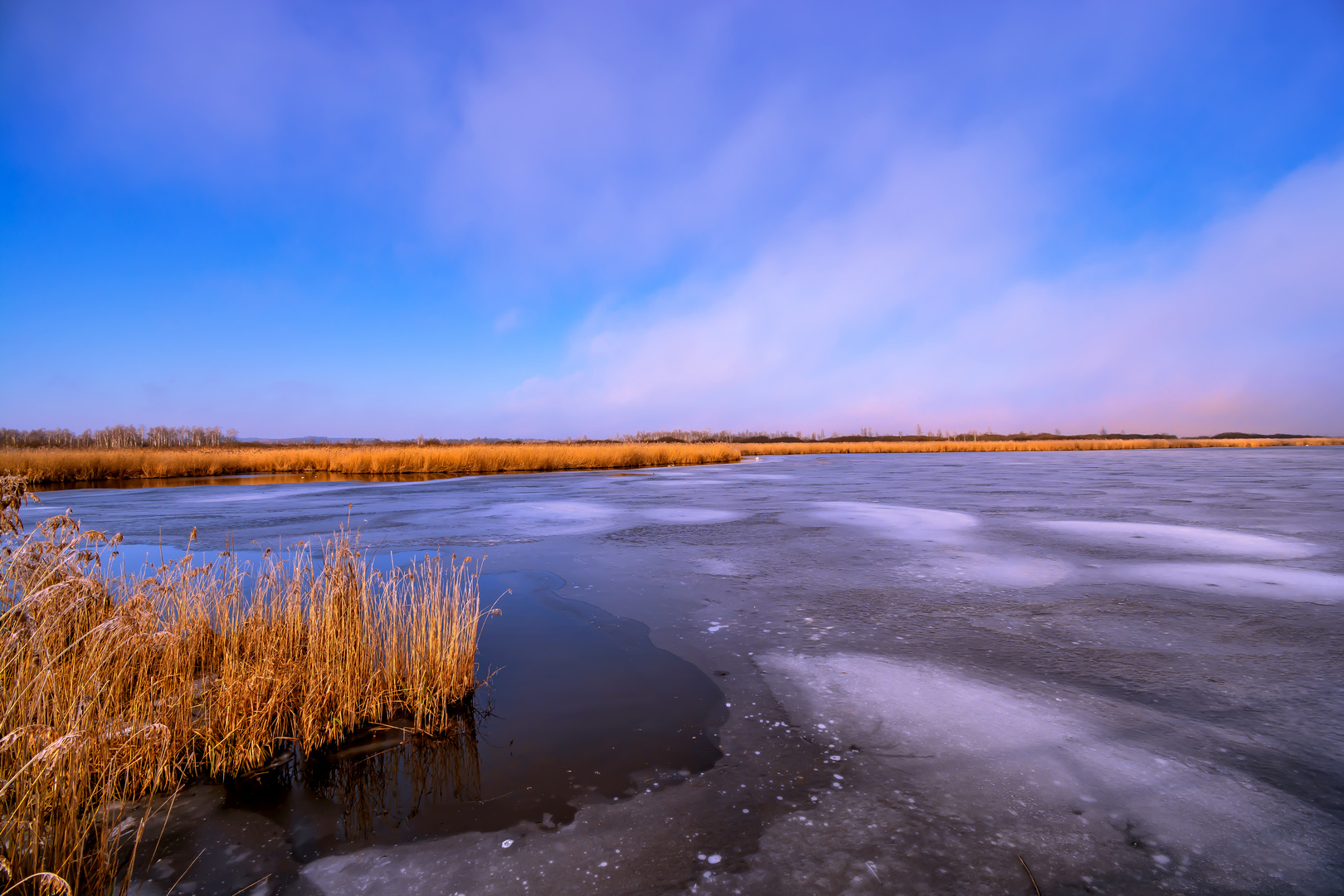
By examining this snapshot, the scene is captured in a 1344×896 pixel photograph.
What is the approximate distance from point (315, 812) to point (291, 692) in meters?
1.06

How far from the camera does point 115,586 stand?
229 inches

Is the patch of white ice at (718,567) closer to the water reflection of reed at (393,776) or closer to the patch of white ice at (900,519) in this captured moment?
the patch of white ice at (900,519)

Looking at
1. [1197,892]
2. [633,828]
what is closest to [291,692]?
[633,828]

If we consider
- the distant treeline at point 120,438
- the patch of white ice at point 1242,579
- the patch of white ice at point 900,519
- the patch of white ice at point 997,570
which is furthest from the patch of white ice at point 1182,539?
the distant treeline at point 120,438

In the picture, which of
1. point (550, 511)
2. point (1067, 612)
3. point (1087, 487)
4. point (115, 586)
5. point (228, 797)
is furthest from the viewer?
point (1087, 487)

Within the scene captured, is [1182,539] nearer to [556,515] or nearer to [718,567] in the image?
[718,567]

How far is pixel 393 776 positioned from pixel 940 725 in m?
2.97

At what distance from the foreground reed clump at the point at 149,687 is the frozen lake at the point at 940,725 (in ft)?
1.14

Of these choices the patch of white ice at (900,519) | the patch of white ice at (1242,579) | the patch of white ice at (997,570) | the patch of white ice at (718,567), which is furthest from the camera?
the patch of white ice at (900,519)

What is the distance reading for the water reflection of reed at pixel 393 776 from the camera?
2.77m

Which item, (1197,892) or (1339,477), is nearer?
(1197,892)

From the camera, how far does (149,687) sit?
3148 mm

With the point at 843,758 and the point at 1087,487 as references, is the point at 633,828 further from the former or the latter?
the point at 1087,487

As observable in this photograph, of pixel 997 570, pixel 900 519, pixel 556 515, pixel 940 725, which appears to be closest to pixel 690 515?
pixel 556 515
